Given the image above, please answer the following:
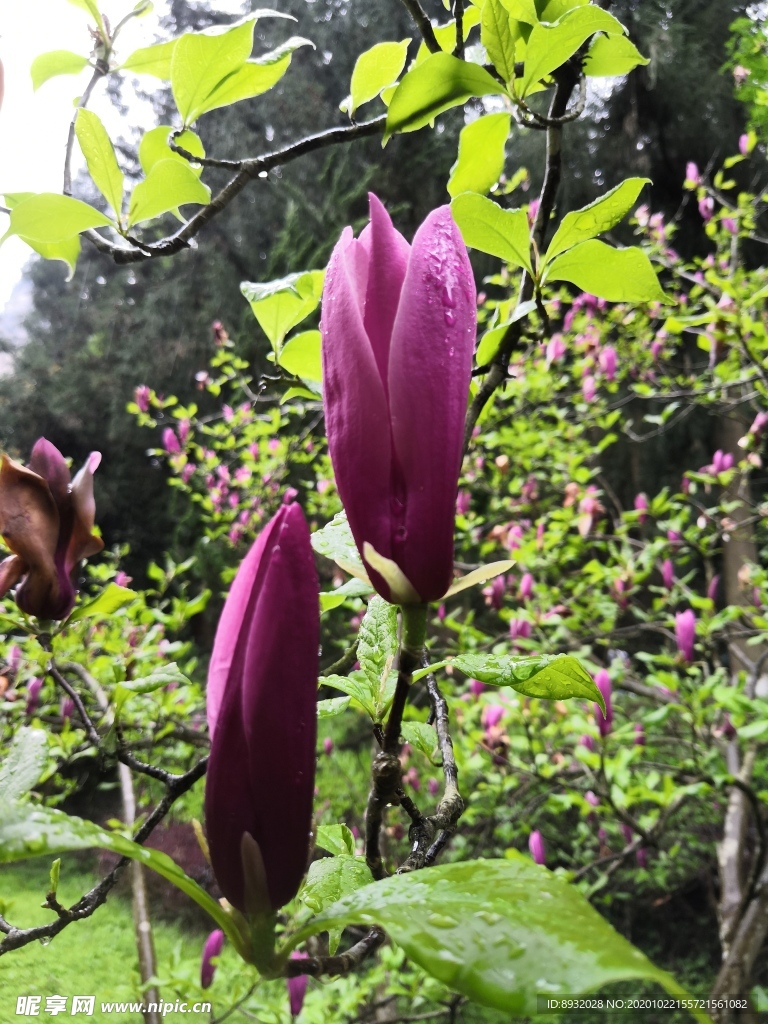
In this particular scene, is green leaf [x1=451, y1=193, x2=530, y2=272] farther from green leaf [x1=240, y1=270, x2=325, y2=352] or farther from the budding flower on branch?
the budding flower on branch

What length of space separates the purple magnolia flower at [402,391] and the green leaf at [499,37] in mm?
220

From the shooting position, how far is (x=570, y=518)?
2062 mm

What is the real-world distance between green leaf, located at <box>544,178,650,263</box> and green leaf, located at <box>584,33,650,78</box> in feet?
0.39

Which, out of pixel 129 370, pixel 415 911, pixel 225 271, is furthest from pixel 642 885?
pixel 129 370

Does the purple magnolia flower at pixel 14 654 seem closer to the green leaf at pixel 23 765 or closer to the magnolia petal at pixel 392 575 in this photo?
the green leaf at pixel 23 765

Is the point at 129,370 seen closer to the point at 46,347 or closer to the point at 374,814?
the point at 46,347

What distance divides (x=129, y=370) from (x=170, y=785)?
6.64 metres

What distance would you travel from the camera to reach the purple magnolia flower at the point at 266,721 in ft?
0.72

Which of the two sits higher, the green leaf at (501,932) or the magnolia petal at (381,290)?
the magnolia petal at (381,290)

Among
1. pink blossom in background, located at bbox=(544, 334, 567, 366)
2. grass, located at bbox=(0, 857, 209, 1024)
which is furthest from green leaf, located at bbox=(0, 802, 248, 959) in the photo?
pink blossom in background, located at bbox=(544, 334, 567, 366)

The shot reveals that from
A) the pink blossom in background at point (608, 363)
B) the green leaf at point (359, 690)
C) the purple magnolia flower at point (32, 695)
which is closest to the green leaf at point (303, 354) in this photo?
the green leaf at point (359, 690)

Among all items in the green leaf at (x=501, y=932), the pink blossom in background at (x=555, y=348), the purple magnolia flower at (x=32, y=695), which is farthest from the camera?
the pink blossom in background at (x=555, y=348)

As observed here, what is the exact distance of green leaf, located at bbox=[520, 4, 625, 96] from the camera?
1.24 feet

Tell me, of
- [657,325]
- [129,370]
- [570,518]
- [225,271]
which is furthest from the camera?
[129,370]
